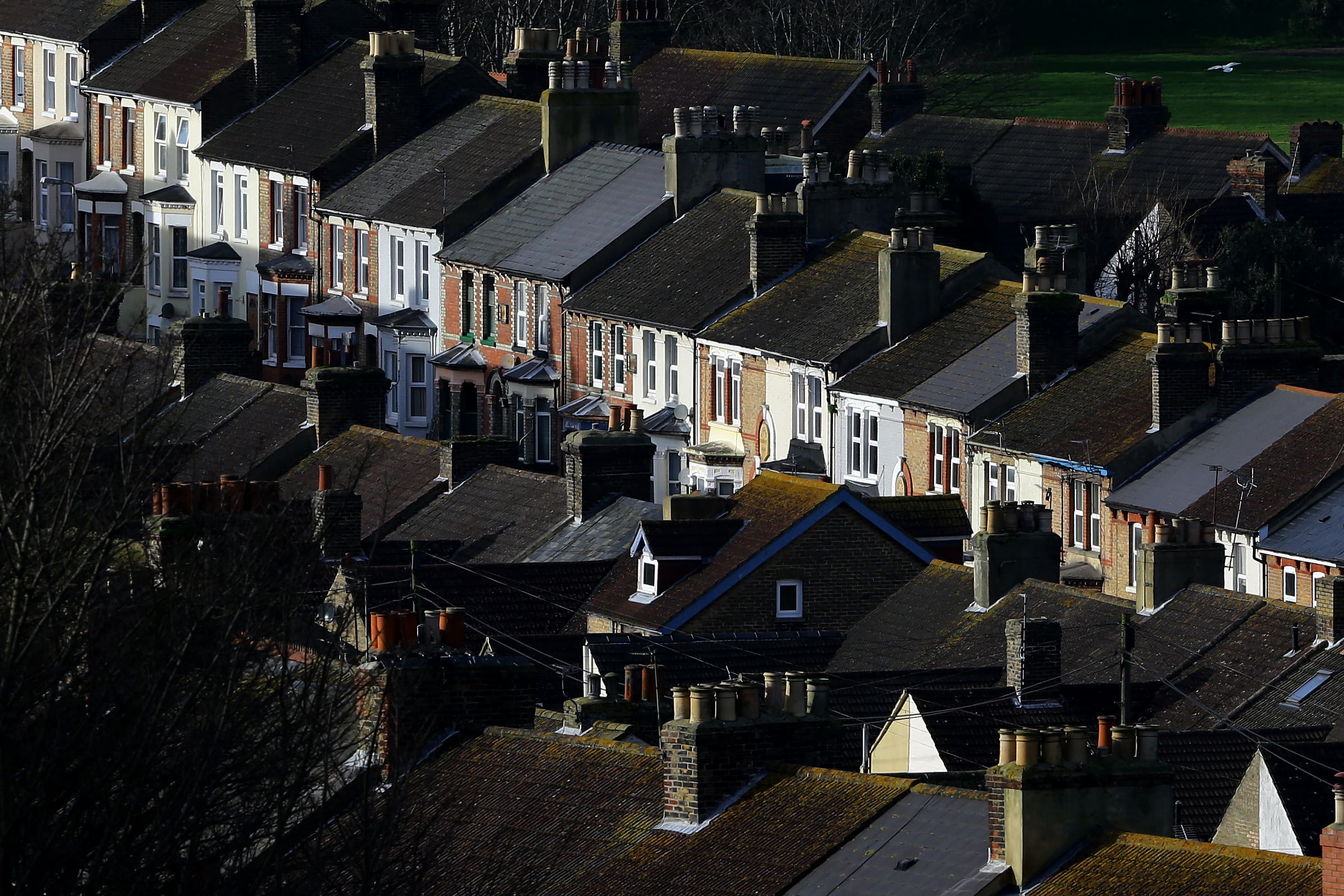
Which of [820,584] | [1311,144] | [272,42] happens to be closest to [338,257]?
[272,42]

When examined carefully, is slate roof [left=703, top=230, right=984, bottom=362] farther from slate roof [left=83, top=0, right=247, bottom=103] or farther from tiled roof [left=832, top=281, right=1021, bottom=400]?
slate roof [left=83, top=0, right=247, bottom=103]

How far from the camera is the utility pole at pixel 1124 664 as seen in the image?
45.7 meters

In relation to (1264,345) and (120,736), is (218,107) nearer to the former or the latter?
(1264,345)

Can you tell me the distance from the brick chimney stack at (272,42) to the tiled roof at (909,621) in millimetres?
53361

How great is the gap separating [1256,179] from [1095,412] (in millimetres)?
33567

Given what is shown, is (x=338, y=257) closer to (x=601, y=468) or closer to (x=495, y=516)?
(x=495, y=516)

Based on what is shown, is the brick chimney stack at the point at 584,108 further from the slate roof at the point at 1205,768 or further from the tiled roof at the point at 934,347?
the slate roof at the point at 1205,768

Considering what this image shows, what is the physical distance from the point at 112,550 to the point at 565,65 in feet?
236

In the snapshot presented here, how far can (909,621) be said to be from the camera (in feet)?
191

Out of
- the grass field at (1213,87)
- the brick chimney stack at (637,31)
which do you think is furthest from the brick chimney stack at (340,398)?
the grass field at (1213,87)

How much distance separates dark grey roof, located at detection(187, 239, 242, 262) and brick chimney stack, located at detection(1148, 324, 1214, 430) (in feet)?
130

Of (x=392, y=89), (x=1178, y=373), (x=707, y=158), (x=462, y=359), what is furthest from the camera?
(x=392, y=89)

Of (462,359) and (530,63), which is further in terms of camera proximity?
(530,63)

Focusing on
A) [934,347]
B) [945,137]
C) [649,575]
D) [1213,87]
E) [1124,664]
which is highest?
[1213,87]
